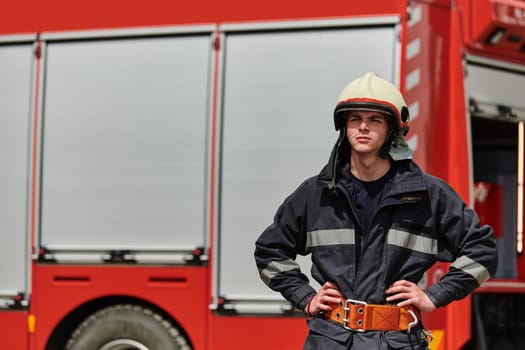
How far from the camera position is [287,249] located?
376cm

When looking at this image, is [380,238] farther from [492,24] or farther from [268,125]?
[492,24]

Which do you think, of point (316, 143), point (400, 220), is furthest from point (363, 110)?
point (316, 143)

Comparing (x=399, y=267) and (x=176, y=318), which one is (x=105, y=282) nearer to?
(x=176, y=318)

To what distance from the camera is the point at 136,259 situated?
20.2 ft

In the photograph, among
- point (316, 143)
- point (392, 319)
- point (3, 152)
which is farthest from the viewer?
point (3, 152)

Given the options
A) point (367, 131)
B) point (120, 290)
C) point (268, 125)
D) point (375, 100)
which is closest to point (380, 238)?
point (367, 131)

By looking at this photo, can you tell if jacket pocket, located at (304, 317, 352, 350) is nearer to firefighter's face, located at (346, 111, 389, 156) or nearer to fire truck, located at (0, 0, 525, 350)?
firefighter's face, located at (346, 111, 389, 156)

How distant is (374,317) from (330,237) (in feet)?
1.09

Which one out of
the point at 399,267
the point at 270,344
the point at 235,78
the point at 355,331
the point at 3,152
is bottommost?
the point at 270,344

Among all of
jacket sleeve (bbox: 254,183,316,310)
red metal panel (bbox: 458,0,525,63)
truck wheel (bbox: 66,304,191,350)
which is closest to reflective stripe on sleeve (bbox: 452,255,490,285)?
jacket sleeve (bbox: 254,183,316,310)

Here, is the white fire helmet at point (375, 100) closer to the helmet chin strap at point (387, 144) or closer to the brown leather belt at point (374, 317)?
the helmet chin strap at point (387, 144)

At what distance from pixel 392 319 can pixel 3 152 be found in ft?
12.5

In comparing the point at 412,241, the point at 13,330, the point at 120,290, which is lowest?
the point at 13,330

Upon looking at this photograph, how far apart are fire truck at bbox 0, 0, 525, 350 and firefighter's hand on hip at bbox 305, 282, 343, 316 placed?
2.29 metres
